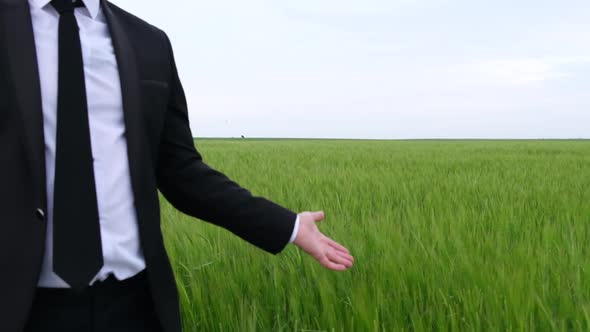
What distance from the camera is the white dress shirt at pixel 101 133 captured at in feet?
2.77

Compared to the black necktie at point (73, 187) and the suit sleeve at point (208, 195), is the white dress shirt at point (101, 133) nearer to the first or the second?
the black necktie at point (73, 187)

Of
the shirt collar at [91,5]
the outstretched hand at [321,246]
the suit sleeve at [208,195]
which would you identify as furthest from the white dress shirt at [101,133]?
the outstretched hand at [321,246]

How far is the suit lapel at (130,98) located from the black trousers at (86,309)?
18cm

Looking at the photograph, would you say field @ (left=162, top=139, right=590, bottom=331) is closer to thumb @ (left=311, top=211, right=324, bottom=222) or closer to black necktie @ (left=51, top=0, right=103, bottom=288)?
thumb @ (left=311, top=211, right=324, bottom=222)

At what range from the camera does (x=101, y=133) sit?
895 mm

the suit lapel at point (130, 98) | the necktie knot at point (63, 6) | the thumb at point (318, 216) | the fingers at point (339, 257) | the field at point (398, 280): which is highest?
the necktie knot at point (63, 6)

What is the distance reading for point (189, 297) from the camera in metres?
1.64

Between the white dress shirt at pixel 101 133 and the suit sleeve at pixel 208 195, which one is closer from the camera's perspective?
the white dress shirt at pixel 101 133

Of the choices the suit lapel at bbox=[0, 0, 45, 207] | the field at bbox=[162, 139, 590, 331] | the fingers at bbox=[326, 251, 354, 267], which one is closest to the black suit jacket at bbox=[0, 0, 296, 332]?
the suit lapel at bbox=[0, 0, 45, 207]

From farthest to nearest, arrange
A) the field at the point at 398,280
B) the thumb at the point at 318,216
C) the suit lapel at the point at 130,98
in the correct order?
the field at the point at 398,280 < the thumb at the point at 318,216 < the suit lapel at the point at 130,98

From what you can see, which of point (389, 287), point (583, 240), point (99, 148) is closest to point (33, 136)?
point (99, 148)

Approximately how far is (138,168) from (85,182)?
0.13 meters

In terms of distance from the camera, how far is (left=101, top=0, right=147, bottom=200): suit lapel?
0.93 meters

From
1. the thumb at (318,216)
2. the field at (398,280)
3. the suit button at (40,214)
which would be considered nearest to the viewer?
the suit button at (40,214)
